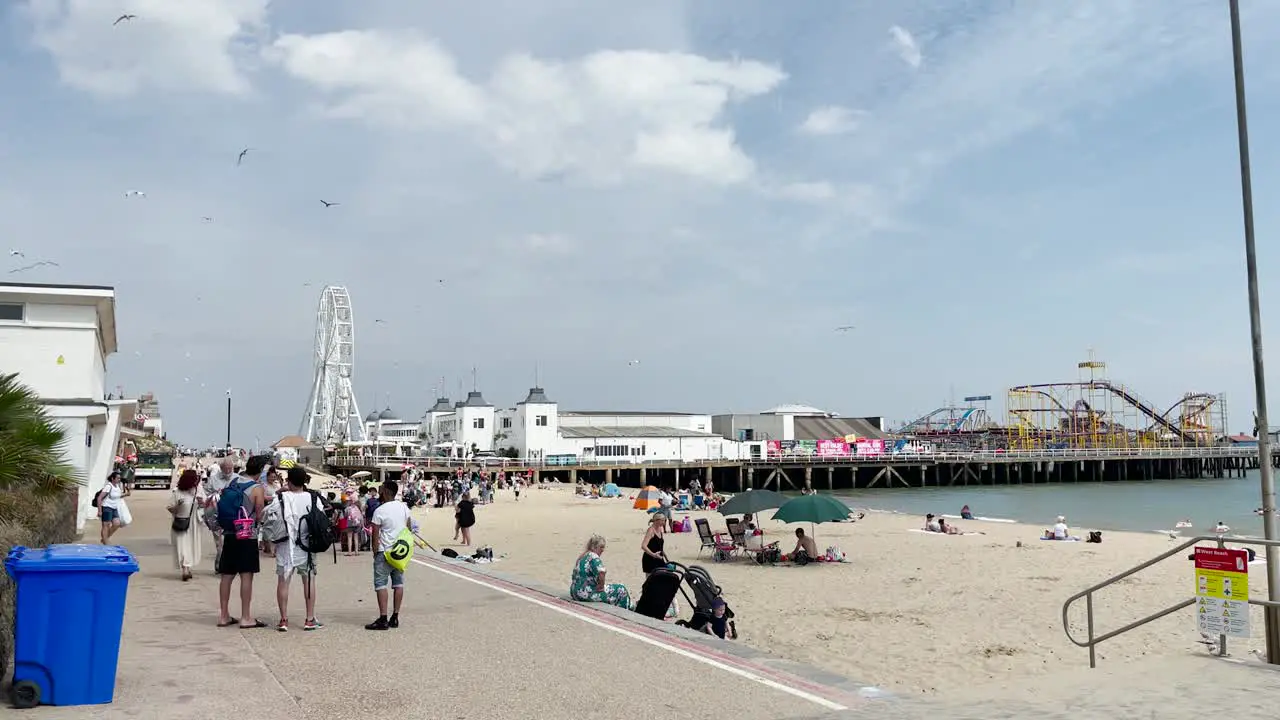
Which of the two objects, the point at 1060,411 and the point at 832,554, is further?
the point at 1060,411

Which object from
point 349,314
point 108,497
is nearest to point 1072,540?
point 108,497

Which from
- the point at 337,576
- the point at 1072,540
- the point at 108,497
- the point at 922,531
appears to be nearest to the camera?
the point at 337,576

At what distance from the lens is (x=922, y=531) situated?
25.4 m

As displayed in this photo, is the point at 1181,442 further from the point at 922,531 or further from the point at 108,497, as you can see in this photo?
the point at 108,497

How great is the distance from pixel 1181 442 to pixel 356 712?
119059mm

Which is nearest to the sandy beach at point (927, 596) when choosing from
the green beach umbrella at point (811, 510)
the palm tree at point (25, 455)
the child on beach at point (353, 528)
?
the green beach umbrella at point (811, 510)

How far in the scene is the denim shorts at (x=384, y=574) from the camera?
316 inches

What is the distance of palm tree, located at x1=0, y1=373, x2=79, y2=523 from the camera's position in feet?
25.7

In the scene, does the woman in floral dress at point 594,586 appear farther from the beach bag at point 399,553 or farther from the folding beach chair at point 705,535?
the folding beach chair at point 705,535

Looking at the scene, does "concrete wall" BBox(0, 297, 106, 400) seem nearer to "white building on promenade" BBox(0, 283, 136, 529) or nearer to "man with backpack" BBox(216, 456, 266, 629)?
"white building on promenade" BBox(0, 283, 136, 529)

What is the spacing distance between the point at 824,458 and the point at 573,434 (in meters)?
21.5

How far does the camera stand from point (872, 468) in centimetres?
8125

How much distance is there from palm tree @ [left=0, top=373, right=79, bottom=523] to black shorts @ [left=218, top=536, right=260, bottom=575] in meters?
1.51

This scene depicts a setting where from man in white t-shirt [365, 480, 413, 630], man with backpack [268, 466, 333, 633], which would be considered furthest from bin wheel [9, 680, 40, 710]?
man in white t-shirt [365, 480, 413, 630]
